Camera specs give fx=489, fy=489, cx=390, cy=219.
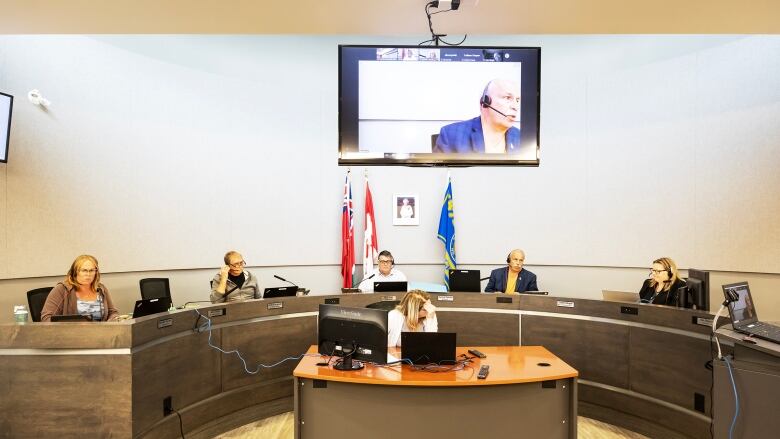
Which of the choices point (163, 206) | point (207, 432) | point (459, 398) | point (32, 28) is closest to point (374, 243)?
point (163, 206)

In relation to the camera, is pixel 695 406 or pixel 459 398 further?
pixel 695 406

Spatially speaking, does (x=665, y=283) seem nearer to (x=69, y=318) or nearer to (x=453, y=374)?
(x=453, y=374)

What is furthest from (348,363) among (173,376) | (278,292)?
(278,292)

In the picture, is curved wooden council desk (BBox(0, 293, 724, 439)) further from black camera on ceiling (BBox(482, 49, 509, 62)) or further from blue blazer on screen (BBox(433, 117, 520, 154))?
black camera on ceiling (BBox(482, 49, 509, 62))

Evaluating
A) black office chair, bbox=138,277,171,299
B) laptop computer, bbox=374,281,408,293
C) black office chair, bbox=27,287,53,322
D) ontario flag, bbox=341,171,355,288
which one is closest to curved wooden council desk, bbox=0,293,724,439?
laptop computer, bbox=374,281,408,293

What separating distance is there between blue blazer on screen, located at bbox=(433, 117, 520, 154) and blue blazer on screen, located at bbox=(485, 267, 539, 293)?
2157 mm

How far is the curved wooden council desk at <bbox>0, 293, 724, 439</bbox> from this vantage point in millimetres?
3107

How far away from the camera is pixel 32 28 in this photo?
11.4ft

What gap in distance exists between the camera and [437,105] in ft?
12.8

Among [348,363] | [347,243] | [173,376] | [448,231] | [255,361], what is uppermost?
[448,231]

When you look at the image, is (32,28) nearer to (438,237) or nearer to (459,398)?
(459,398)

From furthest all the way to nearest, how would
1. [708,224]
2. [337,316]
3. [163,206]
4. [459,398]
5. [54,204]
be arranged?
1. [163,206]
2. [708,224]
3. [54,204]
4. [337,316]
5. [459,398]

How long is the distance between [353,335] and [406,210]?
4.10m

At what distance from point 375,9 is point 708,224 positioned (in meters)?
4.78
